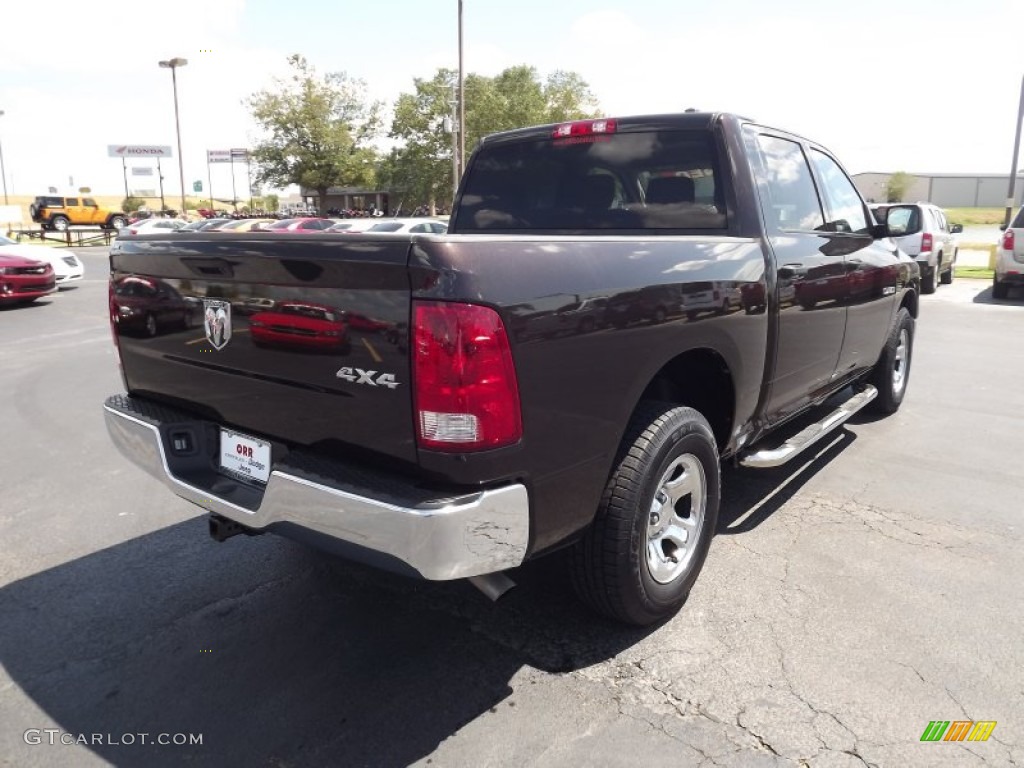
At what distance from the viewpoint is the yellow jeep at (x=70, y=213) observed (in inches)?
2025

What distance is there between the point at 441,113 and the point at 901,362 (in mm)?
68628

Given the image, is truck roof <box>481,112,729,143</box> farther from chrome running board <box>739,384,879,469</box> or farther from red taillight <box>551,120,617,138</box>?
chrome running board <box>739,384,879,469</box>

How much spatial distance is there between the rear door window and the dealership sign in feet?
272

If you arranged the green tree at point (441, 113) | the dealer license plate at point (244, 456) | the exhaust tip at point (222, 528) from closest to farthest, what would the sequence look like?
the dealer license plate at point (244, 456) < the exhaust tip at point (222, 528) < the green tree at point (441, 113)

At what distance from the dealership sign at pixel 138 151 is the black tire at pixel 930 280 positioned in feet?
258

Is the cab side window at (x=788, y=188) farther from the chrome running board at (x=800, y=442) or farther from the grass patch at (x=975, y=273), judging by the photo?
the grass patch at (x=975, y=273)

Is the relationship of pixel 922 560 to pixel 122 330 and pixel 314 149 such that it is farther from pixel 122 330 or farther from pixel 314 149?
pixel 314 149

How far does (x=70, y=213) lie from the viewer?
54094 mm

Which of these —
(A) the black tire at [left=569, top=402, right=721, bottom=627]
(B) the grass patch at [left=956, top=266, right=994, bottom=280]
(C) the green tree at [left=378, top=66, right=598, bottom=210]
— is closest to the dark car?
(A) the black tire at [left=569, top=402, right=721, bottom=627]

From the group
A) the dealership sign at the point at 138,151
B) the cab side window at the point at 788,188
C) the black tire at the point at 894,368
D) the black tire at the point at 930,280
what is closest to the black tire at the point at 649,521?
the cab side window at the point at 788,188

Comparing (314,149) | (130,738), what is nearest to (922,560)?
(130,738)

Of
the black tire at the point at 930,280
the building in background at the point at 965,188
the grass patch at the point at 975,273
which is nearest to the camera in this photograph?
the black tire at the point at 930,280

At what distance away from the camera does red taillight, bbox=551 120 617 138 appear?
3884 mm

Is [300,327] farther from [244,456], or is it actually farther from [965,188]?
[965,188]
